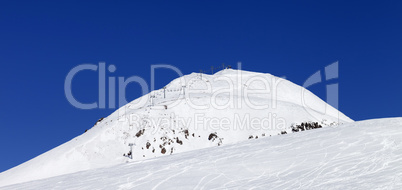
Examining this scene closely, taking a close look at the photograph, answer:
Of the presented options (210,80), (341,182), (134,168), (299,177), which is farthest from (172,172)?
(210,80)

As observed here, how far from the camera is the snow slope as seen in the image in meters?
12.8

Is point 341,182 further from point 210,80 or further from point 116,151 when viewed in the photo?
point 210,80

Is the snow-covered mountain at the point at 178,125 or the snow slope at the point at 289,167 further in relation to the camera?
the snow-covered mountain at the point at 178,125

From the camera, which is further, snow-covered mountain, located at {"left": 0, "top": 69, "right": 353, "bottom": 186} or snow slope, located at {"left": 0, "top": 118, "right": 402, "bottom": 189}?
snow-covered mountain, located at {"left": 0, "top": 69, "right": 353, "bottom": 186}

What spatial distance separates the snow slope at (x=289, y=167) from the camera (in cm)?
1277

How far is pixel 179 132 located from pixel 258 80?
93.8ft

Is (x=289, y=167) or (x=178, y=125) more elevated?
(x=289, y=167)

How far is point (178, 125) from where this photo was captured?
199ft

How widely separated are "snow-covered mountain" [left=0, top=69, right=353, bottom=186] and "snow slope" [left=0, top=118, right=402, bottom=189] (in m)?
27.4

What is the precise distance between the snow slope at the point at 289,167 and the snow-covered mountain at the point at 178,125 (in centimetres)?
2742

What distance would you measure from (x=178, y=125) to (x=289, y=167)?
4613 centimetres

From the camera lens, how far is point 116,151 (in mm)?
55219

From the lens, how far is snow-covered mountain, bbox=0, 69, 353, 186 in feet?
175

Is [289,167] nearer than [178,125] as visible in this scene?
Yes
